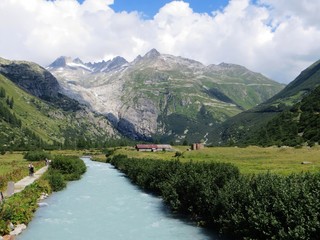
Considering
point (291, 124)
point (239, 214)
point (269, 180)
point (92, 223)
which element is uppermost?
point (291, 124)

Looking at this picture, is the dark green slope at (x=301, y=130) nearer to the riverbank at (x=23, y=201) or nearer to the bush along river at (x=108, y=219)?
the bush along river at (x=108, y=219)

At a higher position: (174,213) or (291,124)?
(291,124)

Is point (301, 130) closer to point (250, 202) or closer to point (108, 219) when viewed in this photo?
point (108, 219)

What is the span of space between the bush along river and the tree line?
2867mm

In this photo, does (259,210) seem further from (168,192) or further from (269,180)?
(168,192)

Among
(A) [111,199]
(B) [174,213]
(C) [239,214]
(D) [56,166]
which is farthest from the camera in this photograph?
(D) [56,166]

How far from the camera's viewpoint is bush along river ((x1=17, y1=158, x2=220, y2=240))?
42.8 meters

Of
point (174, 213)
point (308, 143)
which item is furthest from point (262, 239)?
point (308, 143)

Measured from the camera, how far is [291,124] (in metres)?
189

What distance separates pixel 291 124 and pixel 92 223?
523ft

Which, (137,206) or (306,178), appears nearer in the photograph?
(306,178)

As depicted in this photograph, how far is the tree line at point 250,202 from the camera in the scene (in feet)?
92.4

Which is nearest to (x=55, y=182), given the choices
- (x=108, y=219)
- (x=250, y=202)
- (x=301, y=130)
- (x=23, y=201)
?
(x=23, y=201)

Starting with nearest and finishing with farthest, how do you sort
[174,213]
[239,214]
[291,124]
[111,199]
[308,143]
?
1. [239,214]
2. [174,213]
3. [111,199]
4. [308,143]
5. [291,124]
